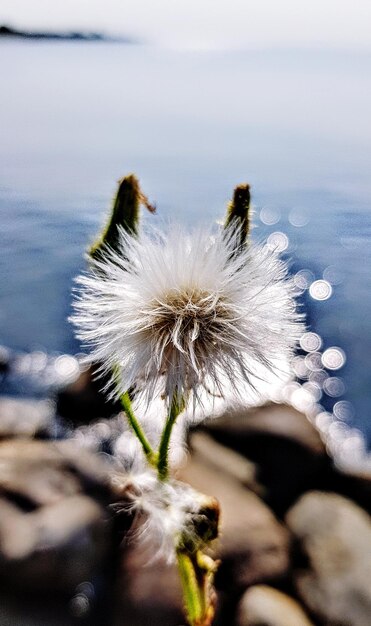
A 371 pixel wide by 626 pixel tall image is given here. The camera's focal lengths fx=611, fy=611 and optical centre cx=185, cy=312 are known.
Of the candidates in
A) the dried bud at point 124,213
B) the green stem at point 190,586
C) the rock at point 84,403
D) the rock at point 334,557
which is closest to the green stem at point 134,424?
the green stem at point 190,586

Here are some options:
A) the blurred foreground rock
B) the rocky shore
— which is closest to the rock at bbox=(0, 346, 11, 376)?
the rocky shore

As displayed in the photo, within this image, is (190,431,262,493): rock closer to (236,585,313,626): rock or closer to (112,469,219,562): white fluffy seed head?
(236,585,313,626): rock

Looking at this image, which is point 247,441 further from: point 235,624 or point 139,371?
point 139,371

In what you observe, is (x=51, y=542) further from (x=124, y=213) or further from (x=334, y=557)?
(x=124, y=213)

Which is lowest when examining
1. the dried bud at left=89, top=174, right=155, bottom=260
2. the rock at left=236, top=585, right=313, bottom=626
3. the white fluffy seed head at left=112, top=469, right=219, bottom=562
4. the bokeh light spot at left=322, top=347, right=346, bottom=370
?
the rock at left=236, top=585, right=313, bottom=626

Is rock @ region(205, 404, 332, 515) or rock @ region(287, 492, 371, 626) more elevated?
rock @ region(205, 404, 332, 515)

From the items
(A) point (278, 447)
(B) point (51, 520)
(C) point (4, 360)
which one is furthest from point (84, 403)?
(B) point (51, 520)
